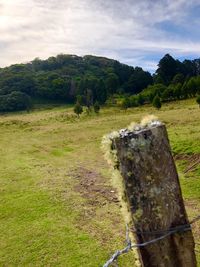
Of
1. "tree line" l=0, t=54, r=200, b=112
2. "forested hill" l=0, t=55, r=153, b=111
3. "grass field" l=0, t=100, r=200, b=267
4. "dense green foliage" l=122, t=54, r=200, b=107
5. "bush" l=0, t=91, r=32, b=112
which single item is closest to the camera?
"grass field" l=0, t=100, r=200, b=267

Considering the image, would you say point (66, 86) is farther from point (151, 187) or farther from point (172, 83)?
point (151, 187)

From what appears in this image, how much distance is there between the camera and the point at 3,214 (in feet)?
49.1

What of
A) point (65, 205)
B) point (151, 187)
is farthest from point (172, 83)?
point (151, 187)

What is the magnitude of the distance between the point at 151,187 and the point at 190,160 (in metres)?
17.2

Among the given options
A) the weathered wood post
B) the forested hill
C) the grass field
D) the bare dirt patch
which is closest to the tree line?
the forested hill

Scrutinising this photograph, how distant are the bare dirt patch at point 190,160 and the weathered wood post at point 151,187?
51.0ft

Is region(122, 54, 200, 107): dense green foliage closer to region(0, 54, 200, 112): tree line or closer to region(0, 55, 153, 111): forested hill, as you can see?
region(0, 54, 200, 112): tree line

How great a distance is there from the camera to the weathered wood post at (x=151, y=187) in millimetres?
3238

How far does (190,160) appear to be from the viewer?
64.9 feet

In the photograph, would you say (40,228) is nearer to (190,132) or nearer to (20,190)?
(20,190)

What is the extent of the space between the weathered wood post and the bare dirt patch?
15.5m

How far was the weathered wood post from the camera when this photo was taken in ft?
10.6

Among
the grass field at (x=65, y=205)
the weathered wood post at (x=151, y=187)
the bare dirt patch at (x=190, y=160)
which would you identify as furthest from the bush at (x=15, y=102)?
the weathered wood post at (x=151, y=187)

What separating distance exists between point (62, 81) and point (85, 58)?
2936 inches
